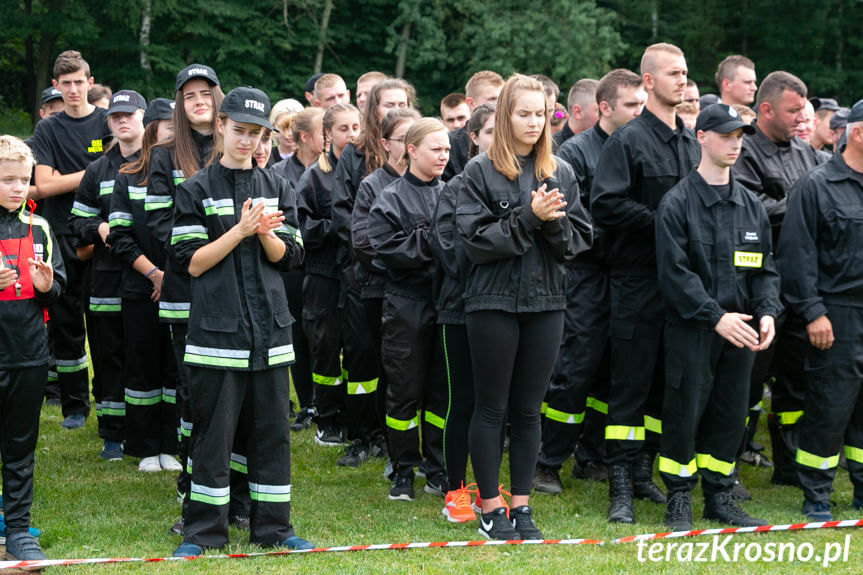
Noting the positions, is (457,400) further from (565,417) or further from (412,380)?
(565,417)

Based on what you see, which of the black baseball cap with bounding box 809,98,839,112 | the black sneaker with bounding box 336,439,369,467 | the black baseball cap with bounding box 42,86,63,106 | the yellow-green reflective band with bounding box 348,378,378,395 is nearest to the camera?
the black sneaker with bounding box 336,439,369,467

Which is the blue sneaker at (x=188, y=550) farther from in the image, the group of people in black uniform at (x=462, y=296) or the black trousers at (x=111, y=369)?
the black trousers at (x=111, y=369)

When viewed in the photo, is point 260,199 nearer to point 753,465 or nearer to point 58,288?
point 58,288

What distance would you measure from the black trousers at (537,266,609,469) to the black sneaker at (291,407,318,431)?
253 centimetres

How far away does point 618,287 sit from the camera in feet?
22.1

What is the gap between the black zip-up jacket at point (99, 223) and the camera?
763 cm

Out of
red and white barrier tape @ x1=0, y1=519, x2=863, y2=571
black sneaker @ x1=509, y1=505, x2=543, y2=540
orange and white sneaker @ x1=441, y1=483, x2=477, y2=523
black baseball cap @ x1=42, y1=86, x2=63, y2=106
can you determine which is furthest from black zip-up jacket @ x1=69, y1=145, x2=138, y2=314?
black sneaker @ x1=509, y1=505, x2=543, y2=540

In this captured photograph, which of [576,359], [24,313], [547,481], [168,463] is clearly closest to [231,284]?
[24,313]

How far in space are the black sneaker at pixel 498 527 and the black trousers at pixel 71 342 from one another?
Answer: 4391 millimetres

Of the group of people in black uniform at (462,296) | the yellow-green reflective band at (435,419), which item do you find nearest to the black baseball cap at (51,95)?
the group of people in black uniform at (462,296)

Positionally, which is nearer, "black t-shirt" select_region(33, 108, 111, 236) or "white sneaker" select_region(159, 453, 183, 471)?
"white sneaker" select_region(159, 453, 183, 471)

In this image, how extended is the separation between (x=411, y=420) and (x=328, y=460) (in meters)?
1.24

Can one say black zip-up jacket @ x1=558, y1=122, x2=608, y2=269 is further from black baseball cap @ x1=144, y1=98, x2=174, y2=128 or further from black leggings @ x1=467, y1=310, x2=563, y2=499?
black baseball cap @ x1=144, y1=98, x2=174, y2=128

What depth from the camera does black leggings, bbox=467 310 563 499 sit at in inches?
227
